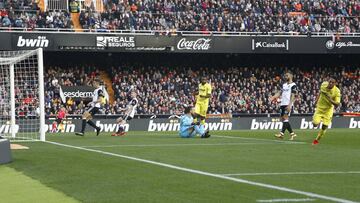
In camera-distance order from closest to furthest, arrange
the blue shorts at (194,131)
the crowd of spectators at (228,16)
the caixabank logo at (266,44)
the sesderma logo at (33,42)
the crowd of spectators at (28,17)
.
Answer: the blue shorts at (194,131), the sesderma logo at (33,42), the crowd of spectators at (28,17), the crowd of spectators at (228,16), the caixabank logo at (266,44)

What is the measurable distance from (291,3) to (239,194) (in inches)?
1865

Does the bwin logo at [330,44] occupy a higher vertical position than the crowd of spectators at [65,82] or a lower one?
higher

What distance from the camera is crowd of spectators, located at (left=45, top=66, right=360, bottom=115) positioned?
46.7 meters

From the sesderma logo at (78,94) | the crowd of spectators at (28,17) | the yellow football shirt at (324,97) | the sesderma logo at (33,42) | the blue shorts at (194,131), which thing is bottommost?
the blue shorts at (194,131)

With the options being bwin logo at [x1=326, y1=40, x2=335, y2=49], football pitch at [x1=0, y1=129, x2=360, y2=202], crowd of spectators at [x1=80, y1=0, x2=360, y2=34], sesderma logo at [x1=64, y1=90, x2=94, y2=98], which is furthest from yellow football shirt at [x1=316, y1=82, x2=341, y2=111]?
bwin logo at [x1=326, y1=40, x2=335, y2=49]

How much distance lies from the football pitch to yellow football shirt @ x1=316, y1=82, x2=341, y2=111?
291 cm

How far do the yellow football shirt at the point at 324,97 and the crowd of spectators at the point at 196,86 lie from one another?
2485cm

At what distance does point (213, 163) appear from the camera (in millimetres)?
13492

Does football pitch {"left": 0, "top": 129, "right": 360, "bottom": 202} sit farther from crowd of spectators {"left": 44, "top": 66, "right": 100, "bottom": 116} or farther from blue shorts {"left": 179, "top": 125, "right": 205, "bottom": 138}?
crowd of spectators {"left": 44, "top": 66, "right": 100, "bottom": 116}

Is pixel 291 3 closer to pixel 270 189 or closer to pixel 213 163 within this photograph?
pixel 213 163

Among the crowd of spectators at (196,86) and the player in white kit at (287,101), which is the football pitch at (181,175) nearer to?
the player in white kit at (287,101)

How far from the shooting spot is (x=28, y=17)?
46.2m

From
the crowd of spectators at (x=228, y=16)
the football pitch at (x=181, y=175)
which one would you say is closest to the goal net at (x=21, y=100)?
the crowd of spectators at (x=228, y=16)

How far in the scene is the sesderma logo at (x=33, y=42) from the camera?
4475cm
